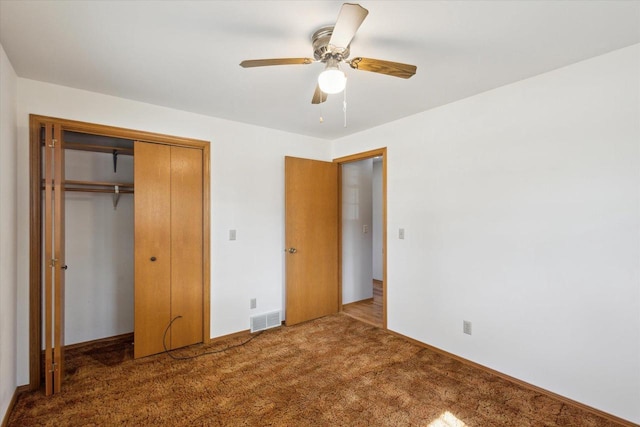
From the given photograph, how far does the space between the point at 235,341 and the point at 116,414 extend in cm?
129

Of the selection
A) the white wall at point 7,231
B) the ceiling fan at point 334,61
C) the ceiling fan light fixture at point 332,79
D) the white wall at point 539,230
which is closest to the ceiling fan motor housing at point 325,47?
the ceiling fan at point 334,61

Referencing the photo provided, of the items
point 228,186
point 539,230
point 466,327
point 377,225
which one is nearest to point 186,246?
point 228,186

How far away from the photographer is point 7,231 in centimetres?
201

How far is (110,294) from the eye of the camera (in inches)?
130

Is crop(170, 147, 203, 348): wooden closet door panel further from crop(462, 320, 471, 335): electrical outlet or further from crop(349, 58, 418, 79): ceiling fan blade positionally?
crop(462, 320, 471, 335): electrical outlet

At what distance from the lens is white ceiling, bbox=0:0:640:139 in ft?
5.06

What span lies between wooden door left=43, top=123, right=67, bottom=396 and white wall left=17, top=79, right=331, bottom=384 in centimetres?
28

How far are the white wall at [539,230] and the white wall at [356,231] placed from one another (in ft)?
4.49

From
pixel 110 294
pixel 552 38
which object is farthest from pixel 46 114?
pixel 552 38

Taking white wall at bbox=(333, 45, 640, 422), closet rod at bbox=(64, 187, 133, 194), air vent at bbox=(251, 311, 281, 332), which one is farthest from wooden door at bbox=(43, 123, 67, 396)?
white wall at bbox=(333, 45, 640, 422)

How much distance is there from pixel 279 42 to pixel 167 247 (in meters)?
2.21

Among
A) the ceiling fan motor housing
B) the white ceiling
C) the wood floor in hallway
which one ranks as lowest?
the wood floor in hallway

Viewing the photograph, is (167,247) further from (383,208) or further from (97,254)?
(383,208)

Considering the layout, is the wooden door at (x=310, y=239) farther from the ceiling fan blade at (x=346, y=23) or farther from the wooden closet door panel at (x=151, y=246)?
the ceiling fan blade at (x=346, y=23)
